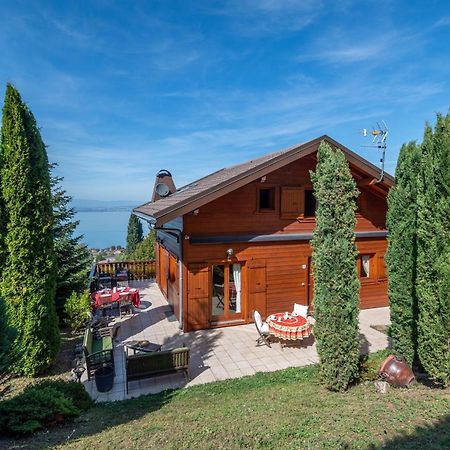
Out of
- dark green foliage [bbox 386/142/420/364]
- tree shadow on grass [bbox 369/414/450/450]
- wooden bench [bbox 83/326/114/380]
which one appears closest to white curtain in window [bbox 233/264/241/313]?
wooden bench [bbox 83/326/114/380]

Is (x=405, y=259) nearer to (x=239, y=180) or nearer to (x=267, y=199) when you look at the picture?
(x=239, y=180)

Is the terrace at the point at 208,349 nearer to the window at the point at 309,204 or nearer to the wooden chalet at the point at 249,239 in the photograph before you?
the wooden chalet at the point at 249,239

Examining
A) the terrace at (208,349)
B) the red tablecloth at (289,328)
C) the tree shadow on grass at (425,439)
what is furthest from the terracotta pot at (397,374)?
the red tablecloth at (289,328)

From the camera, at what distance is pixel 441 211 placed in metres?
5.50

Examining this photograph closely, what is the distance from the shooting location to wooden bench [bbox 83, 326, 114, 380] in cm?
653

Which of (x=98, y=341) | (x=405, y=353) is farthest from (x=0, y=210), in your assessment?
(x=405, y=353)

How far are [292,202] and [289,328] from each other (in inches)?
171

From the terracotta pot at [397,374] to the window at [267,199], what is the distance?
593 cm

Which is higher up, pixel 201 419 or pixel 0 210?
pixel 0 210

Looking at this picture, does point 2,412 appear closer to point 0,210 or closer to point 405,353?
point 0,210

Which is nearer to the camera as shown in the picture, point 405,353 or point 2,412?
point 2,412

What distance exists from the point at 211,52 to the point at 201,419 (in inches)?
537

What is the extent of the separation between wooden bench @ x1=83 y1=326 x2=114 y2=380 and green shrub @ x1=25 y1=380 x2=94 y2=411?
620mm

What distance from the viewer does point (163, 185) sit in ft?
51.1
